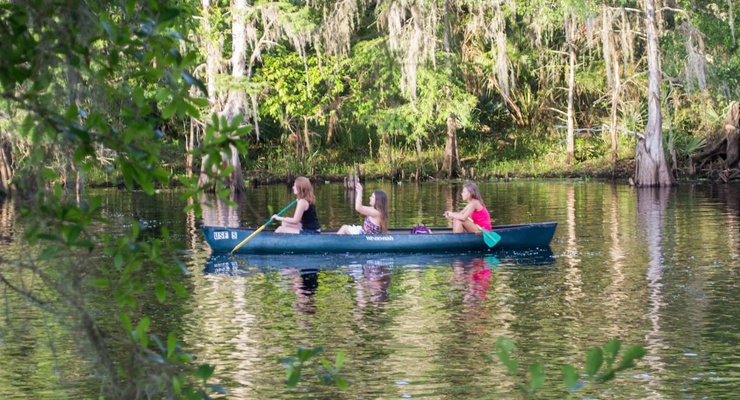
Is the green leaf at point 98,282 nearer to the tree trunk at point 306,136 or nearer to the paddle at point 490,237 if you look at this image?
the paddle at point 490,237

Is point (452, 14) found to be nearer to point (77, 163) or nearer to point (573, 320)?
point (573, 320)

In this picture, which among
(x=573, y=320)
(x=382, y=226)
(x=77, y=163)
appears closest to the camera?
(x=77, y=163)

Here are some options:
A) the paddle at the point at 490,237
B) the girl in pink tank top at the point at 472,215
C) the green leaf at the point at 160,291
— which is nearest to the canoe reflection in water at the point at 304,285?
the girl in pink tank top at the point at 472,215

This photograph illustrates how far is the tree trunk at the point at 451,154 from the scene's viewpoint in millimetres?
→ 38406

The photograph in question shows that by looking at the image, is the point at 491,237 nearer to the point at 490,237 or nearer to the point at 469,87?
the point at 490,237

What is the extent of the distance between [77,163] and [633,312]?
26.7ft

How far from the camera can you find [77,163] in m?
4.09

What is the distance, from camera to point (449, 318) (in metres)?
11.1

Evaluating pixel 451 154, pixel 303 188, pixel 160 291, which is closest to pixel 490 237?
pixel 303 188

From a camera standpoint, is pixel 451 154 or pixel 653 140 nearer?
pixel 653 140

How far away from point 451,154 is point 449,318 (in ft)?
92.2

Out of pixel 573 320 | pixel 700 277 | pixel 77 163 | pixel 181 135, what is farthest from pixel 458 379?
pixel 181 135

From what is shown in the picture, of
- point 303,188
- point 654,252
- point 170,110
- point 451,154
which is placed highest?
point 451,154

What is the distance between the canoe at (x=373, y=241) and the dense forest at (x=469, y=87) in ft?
36.1
